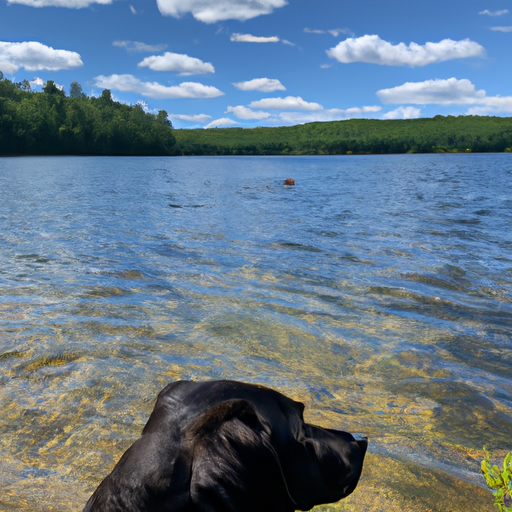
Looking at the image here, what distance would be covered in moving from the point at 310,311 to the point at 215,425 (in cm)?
517

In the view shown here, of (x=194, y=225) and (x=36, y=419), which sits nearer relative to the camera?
(x=36, y=419)

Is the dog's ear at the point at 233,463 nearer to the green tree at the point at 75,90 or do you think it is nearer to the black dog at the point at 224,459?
the black dog at the point at 224,459

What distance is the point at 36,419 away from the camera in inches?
145

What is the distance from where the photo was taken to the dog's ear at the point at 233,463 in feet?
4.56

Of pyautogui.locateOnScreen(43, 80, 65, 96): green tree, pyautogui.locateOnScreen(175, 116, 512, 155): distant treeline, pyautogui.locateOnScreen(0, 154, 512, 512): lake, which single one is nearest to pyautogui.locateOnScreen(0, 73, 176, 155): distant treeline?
pyautogui.locateOnScreen(43, 80, 65, 96): green tree

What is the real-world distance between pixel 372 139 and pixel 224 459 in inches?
6687

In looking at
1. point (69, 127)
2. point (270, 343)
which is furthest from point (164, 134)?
point (270, 343)

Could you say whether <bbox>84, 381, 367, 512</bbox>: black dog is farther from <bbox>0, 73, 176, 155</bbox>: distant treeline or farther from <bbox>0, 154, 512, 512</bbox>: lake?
<bbox>0, 73, 176, 155</bbox>: distant treeline

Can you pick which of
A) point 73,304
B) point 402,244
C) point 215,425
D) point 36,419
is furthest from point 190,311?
point 402,244

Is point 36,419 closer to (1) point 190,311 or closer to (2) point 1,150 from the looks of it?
(1) point 190,311

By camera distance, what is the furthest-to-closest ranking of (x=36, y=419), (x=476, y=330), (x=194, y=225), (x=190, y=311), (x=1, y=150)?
(x=1, y=150) → (x=194, y=225) → (x=190, y=311) → (x=476, y=330) → (x=36, y=419)

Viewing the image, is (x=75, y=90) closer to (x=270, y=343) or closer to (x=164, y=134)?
(x=164, y=134)

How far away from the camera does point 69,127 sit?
4788 inches

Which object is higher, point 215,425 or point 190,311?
point 215,425
